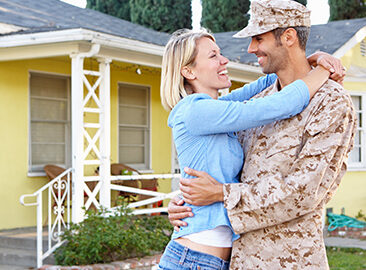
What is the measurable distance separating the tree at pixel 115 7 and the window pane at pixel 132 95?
1591 centimetres

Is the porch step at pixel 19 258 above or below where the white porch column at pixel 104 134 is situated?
below

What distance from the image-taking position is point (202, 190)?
2553mm

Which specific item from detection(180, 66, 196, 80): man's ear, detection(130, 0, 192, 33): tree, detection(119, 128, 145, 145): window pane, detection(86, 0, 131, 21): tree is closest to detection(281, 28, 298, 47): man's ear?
detection(180, 66, 196, 80): man's ear

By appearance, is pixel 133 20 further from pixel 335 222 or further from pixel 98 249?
pixel 98 249

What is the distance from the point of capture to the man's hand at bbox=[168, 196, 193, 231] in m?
2.66

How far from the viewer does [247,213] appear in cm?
246

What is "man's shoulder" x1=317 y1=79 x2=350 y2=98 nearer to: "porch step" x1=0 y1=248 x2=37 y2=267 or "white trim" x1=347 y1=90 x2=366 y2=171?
"porch step" x1=0 y1=248 x2=37 y2=267

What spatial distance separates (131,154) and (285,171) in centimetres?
998

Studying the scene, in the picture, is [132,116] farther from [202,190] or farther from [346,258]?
[202,190]

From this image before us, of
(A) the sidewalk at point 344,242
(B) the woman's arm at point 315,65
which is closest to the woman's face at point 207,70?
(B) the woman's arm at point 315,65

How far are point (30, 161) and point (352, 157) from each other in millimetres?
7616

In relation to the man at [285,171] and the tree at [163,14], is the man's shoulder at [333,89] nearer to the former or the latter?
the man at [285,171]

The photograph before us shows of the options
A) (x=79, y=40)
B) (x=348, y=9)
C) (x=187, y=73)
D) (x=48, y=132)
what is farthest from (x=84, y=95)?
(x=348, y=9)

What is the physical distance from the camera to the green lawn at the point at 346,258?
28.5 feet
